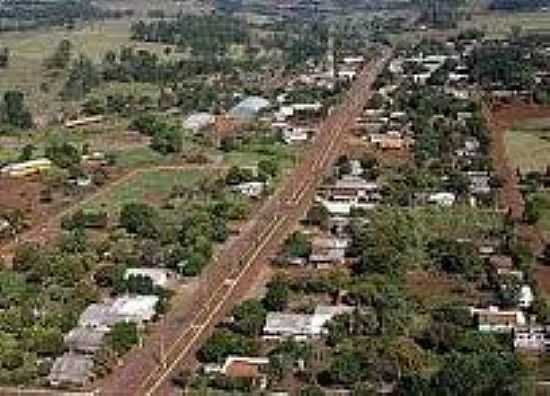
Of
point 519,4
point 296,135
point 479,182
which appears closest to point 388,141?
point 296,135

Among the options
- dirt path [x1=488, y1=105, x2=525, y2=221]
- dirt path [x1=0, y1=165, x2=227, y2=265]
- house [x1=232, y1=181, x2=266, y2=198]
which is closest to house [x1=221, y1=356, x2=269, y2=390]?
dirt path [x1=0, y1=165, x2=227, y2=265]

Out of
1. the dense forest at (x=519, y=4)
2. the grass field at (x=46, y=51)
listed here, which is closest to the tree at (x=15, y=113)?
the grass field at (x=46, y=51)

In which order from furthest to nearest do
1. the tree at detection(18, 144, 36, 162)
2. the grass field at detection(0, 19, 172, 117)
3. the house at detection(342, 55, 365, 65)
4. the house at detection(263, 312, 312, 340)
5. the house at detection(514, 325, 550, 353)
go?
the house at detection(342, 55, 365, 65) < the grass field at detection(0, 19, 172, 117) < the tree at detection(18, 144, 36, 162) < the house at detection(263, 312, 312, 340) < the house at detection(514, 325, 550, 353)

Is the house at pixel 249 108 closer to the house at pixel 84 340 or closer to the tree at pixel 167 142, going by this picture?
the tree at pixel 167 142

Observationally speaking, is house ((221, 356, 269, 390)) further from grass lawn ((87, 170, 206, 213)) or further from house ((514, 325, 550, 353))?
grass lawn ((87, 170, 206, 213))

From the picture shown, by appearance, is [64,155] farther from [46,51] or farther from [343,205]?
[46,51]
